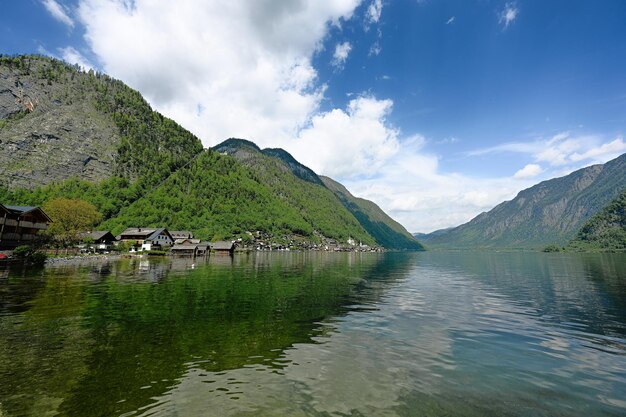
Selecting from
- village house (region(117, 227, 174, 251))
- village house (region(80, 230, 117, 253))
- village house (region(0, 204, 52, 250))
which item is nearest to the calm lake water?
village house (region(0, 204, 52, 250))

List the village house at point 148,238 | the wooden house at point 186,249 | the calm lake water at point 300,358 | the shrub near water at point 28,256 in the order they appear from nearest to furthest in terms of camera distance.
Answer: the calm lake water at point 300,358, the shrub near water at point 28,256, the wooden house at point 186,249, the village house at point 148,238

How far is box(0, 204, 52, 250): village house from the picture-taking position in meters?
75.2

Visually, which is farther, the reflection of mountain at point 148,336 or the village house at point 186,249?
the village house at point 186,249

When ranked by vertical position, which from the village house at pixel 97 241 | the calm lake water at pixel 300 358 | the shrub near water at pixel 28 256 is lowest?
the calm lake water at pixel 300 358

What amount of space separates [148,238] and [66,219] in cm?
5255

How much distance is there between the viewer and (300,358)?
1585cm

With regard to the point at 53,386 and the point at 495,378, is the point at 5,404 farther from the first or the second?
the point at 495,378

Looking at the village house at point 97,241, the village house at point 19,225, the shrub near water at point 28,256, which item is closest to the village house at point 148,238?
the village house at point 97,241

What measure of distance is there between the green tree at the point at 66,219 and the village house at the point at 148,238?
39.5 m

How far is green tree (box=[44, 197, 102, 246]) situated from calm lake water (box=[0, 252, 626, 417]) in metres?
81.4

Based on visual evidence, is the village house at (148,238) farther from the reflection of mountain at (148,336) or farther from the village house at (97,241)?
the reflection of mountain at (148,336)

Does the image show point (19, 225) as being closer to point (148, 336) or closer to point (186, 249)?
point (186, 249)

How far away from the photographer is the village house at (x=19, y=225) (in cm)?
7525

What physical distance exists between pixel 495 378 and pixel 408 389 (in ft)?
15.4
